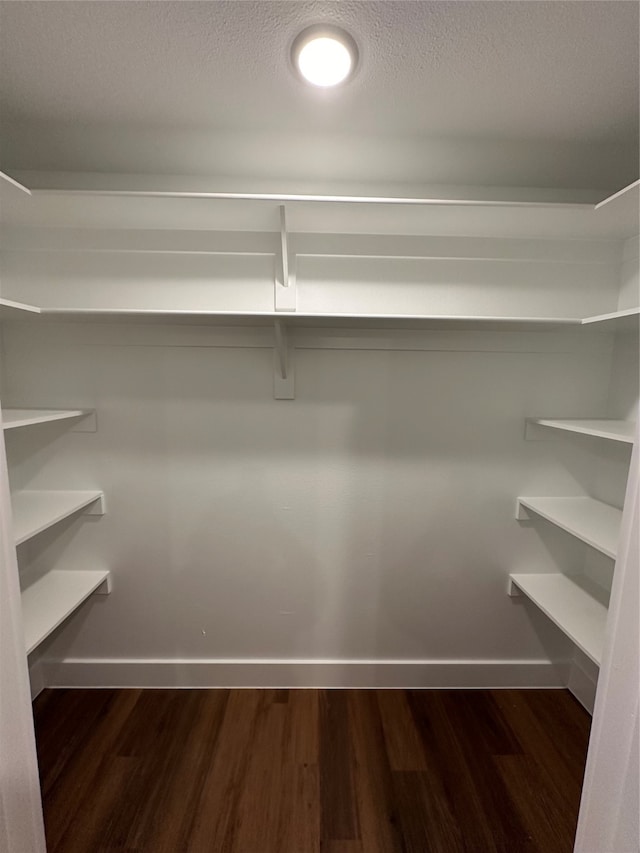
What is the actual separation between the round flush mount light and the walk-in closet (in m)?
0.01

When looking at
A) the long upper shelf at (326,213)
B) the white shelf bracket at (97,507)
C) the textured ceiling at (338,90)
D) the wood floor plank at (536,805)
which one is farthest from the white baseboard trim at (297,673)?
the textured ceiling at (338,90)

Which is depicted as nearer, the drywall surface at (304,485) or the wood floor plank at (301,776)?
the wood floor plank at (301,776)

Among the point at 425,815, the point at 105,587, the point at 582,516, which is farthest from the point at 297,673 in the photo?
the point at 582,516

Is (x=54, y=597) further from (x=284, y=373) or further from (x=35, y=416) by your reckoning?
(x=284, y=373)

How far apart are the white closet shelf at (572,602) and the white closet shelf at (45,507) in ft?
6.32

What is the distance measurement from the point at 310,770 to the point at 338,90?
229 centimetres

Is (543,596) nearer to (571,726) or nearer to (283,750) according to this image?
(571,726)

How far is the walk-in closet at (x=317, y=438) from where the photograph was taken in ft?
3.10

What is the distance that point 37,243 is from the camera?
1391 mm

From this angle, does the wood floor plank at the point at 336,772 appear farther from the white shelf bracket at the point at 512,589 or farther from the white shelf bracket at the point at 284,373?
the white shelf bracket at the point at 284,373

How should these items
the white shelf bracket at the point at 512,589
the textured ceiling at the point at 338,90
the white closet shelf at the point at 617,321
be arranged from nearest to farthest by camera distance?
the textured ceiling at the point at 338,90 < the white closet shelf at the point at 617,321 < the white shelf bracket at the point at 512,589

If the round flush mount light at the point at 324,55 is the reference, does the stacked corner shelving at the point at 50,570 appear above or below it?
below

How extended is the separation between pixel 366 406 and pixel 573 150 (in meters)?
1.15

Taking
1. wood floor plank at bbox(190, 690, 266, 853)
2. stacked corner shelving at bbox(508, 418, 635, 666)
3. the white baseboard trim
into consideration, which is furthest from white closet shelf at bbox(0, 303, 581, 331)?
wood floor plank at bbox(190, 690, 266, 853)
